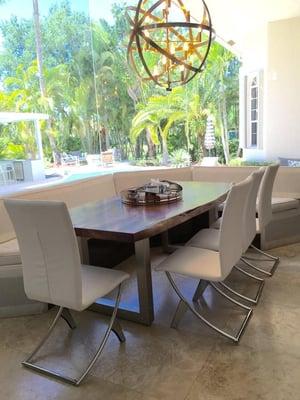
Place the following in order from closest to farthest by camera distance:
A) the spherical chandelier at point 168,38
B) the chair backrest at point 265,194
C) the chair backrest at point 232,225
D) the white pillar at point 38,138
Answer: the chair backrest at point 232,225 < the chair backrest at point 265,194 < the spherical chandelier at point 168,38 < the white pillar at point 38,138

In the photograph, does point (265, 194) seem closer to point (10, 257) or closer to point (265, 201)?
point (265, 201)

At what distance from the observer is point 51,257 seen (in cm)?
172

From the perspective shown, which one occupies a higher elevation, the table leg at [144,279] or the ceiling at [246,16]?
the ceiling at [246,16]

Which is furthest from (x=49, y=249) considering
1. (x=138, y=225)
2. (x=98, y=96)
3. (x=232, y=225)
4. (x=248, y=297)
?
(x=98, y=96)

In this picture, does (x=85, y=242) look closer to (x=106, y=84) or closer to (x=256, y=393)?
(x=256, y=393)

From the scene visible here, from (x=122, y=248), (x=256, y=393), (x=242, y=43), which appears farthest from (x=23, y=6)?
(x=256, y=393)

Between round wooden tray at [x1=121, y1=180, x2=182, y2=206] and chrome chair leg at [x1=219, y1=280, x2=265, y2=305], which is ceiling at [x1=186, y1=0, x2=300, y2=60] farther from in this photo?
chrome chair leg at [x1=219, y1=280, x2=265, y2=305]

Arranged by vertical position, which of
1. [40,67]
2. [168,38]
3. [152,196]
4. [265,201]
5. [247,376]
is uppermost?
[40,67]

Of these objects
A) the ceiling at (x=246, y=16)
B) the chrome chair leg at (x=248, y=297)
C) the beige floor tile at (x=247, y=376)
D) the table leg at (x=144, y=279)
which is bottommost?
the beige floor tile at (x=247, y=376)

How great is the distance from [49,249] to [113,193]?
2416 mm

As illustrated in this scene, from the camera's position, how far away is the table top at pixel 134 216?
1.98 metres

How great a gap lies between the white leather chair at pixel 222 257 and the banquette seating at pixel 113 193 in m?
1.11

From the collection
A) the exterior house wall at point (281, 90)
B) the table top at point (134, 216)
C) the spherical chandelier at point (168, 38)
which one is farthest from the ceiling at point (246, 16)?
the table top at point (134, 216)

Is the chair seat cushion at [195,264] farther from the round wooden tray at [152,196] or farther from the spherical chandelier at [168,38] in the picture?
the spherical chandelier at [168,38]
